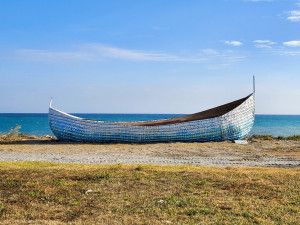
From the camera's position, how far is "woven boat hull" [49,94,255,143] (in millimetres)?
21359

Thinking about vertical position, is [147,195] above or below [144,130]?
below

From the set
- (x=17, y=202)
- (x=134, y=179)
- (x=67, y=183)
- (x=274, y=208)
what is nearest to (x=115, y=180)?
(x=134, y=179)

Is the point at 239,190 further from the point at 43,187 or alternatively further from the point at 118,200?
the point at 43,187

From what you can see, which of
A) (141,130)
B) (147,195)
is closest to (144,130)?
(141,130)

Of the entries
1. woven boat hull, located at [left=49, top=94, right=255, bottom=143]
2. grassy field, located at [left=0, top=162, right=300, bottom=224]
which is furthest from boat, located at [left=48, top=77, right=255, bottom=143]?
grassy field, located at [left=0, top=162, right=300, bottom=224]

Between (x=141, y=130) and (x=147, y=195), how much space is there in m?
13.9

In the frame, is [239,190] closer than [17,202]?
No

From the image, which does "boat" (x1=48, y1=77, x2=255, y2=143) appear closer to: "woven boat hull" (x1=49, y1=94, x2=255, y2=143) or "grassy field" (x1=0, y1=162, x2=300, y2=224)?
"woven boat hull" (x1=49, y1=94, x2=255, y2=143)

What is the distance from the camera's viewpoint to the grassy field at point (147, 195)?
6.03m

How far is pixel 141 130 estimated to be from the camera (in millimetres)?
21312

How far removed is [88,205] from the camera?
6.71m

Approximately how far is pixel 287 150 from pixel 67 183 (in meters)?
13.3

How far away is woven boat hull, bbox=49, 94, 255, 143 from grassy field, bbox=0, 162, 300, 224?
11.1 m

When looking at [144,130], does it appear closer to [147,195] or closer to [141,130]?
[141,130]
